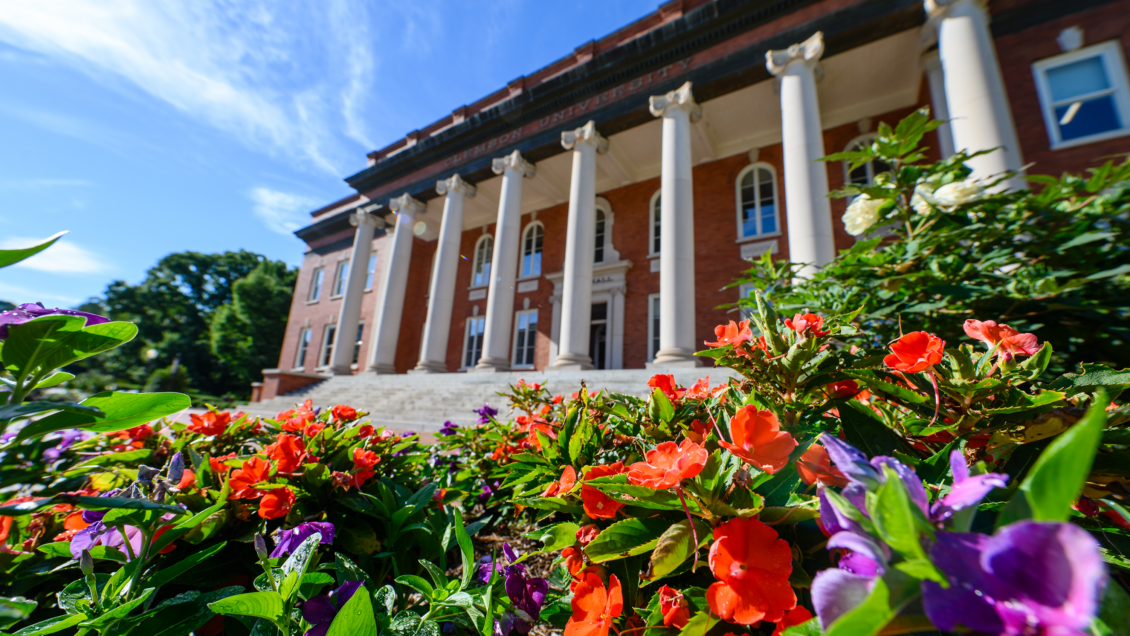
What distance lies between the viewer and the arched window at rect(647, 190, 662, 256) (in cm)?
1268

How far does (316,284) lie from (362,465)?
71.4 ft

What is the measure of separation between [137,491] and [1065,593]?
5.37 ft

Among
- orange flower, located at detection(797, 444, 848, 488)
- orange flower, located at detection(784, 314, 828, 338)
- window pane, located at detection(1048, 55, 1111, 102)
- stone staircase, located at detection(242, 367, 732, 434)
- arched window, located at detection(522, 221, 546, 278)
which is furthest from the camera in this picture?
arched window, located at detection(522, 221, 546, 278)

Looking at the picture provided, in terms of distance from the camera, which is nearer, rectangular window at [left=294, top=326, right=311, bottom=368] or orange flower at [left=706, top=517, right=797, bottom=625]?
orange flower at [left=706, top=517, right=797, bottom=625]

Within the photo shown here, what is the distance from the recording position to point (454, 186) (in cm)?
1280

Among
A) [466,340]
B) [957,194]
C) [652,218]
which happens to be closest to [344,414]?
[957,194]

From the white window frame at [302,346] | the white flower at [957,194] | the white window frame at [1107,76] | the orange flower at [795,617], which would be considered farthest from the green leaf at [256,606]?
the white window frame at [302,346]

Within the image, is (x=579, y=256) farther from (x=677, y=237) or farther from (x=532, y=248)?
(x=532, y=248)

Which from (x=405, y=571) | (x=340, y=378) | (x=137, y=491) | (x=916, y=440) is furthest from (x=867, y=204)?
(x=340, y=378)

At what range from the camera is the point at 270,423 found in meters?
1.95

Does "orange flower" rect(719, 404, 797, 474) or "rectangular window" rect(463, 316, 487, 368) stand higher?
"rectangular window" rect(463, 316, 487, 368)

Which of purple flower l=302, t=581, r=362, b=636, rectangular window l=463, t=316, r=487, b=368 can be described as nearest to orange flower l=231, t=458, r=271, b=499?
purple flower l=302, t=581, r=362, b=636

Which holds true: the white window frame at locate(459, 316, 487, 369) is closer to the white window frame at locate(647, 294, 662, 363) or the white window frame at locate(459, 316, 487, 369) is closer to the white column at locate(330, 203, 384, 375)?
the white column at locate(330, 203, 384, 375)

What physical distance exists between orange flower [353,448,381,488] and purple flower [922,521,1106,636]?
1.51 meters
